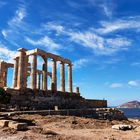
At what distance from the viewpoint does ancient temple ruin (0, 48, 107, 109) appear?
38281mm

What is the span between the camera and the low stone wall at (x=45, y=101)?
36784mm

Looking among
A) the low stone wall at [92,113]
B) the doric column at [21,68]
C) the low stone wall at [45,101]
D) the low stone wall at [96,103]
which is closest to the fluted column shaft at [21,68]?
the doric column at [21,68]

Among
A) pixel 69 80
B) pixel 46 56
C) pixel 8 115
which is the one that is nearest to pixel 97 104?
pixel 69 80

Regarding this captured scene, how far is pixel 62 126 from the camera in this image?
22.0 metres

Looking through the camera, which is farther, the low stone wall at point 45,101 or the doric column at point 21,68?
the doric column at point 21,68

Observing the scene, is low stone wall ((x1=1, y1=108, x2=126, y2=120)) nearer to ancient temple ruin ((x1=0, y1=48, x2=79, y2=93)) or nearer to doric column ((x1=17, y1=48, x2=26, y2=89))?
Result: ancient temple ruin ((x1=0, y1=48, x2=79, y2=93))

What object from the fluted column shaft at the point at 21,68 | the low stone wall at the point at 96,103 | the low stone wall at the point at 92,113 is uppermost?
the fluted column shaft at the point at 21,68

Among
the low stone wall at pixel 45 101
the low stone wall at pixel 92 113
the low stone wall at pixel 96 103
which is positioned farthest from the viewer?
the low stone wall at pixel 96 103

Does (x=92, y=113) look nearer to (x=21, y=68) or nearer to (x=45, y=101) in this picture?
(x=45, y=101)

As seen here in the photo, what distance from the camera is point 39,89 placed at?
137 ft

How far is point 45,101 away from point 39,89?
2.50 metres

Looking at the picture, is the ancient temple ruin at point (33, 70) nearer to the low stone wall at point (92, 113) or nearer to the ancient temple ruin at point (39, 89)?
the ancient temple ruin at point (39, 89)

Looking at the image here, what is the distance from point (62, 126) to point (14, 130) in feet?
18.2

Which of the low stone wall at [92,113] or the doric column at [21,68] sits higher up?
the doric column at [21,68]
